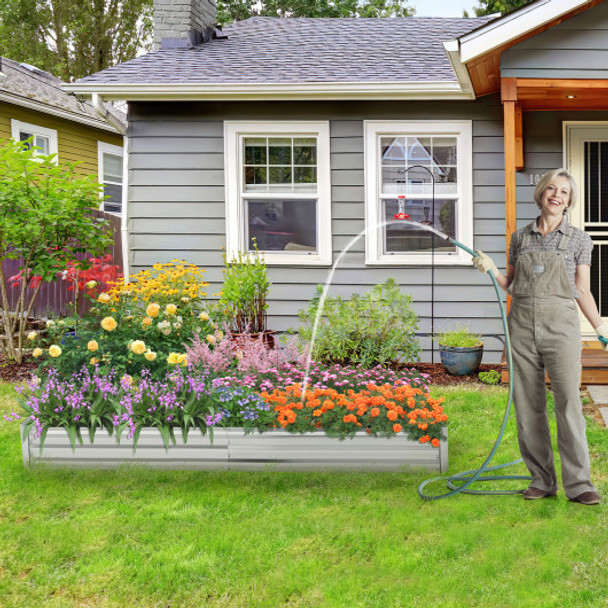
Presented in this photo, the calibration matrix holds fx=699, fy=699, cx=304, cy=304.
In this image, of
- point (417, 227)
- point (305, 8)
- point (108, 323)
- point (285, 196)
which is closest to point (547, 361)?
point (108, 323)

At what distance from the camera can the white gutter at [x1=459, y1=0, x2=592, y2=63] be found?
551 cm

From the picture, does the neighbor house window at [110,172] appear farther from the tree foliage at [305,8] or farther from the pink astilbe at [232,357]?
the tree foliage at [305,8]

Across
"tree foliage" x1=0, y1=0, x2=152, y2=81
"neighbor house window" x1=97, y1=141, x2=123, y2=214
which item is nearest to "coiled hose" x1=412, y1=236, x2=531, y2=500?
"neighbor house window" x1=97, y1=141, x2=123, y2=214

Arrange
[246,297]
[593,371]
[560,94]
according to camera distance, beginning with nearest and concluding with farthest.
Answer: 1. [593,371]
2. [560,94]
3. [246,297]

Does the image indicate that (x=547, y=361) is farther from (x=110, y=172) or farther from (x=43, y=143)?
(x=110, y=172)

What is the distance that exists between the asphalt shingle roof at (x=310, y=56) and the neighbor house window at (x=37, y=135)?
381cm

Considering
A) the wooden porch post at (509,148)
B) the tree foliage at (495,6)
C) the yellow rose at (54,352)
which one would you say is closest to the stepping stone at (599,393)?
the wooden porch post at (509,148)

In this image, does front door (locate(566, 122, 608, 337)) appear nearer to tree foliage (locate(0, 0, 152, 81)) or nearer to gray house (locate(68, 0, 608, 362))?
gray house (locate(68, 0, 608, 362))

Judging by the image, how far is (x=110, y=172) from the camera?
46.6ft

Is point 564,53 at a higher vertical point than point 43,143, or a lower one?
lower

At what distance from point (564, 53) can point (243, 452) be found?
4.24 metres

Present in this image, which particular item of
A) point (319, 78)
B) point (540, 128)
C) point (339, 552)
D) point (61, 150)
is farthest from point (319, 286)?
point (61, 150)

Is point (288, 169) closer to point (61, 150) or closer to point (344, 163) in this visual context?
point (344, 163)

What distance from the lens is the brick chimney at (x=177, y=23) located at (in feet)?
27.2
